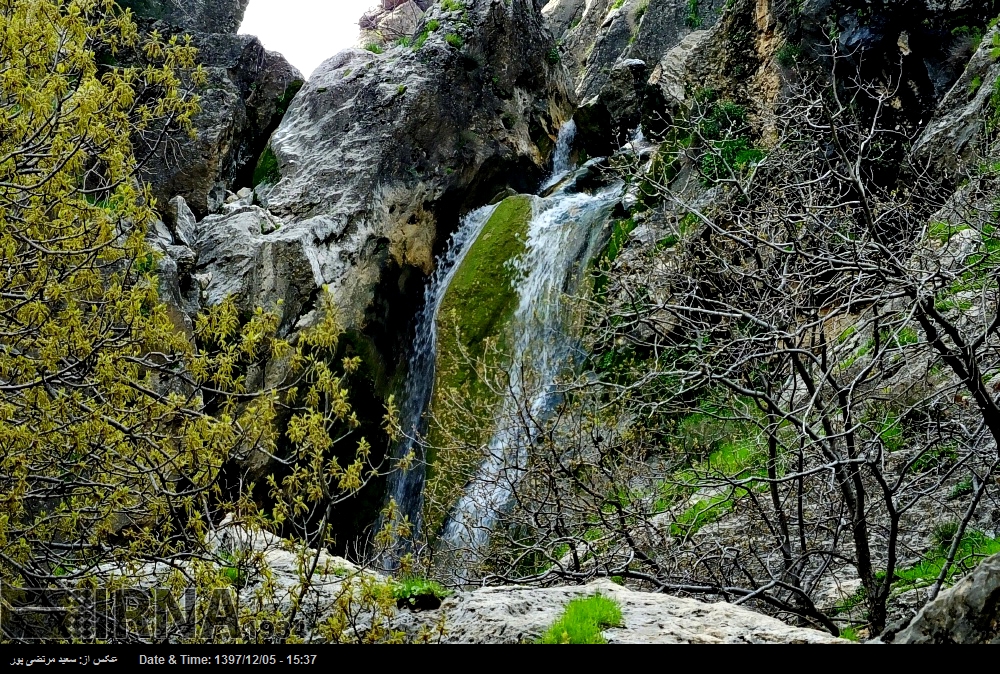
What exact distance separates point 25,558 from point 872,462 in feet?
16.9

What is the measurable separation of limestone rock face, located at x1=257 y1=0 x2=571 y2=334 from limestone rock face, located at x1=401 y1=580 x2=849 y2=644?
1118 centimetres

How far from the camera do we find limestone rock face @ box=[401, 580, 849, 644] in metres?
4.43

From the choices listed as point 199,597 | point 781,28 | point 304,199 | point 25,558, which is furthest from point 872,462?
point 304,199

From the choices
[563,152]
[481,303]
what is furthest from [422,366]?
[563,152]

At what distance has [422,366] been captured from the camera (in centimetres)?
1598

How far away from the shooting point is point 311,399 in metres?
4.46

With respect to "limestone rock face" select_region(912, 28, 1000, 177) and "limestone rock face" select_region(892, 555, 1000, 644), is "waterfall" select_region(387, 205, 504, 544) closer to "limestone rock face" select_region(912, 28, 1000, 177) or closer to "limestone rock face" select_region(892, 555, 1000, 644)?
"limestone rock face" select_region(912, 28, 1000, 177)

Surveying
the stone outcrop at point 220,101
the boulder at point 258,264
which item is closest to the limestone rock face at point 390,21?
the stone outcrop at point 220,101

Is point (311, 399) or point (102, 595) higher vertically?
point (311, 399)

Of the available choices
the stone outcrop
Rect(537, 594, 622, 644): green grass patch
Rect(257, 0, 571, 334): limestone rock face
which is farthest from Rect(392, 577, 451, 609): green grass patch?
the stone outcrop

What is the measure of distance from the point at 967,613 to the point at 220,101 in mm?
18860

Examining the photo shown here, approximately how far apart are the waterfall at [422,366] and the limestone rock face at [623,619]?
7809 mm

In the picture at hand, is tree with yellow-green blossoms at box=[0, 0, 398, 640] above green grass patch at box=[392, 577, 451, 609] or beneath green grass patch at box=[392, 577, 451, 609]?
above
